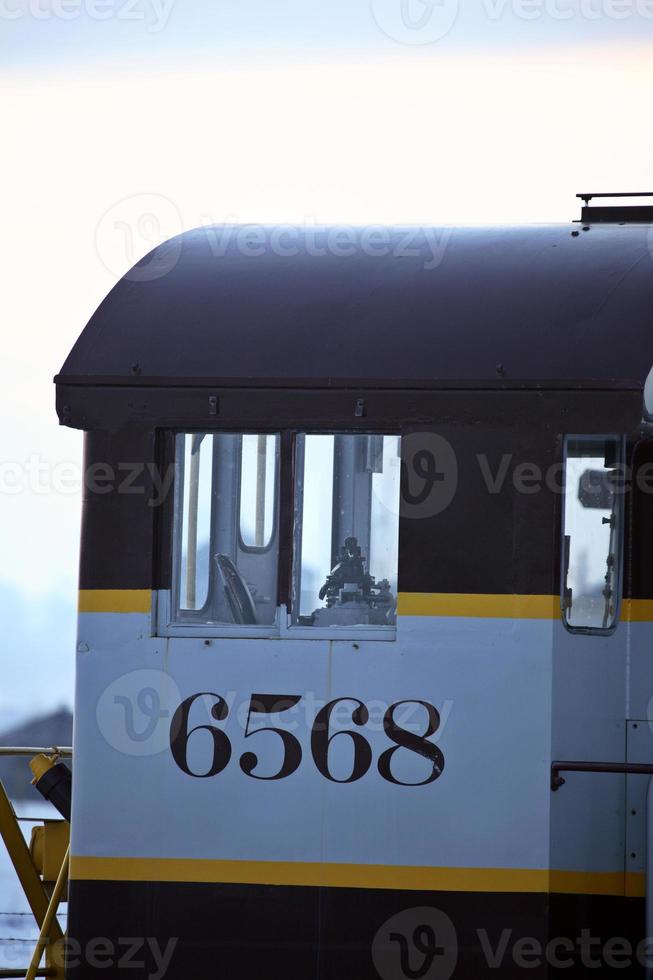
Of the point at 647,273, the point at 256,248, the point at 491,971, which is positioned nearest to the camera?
the point at 491,971

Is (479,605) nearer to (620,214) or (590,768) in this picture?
(590,768)

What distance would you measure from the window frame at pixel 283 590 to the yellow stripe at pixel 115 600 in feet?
0.17

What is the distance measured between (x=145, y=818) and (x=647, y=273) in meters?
2.86

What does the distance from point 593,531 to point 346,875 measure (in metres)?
1.61

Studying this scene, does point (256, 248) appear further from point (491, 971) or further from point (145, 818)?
point (491, 971)

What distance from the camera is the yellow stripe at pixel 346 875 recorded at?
4699mm

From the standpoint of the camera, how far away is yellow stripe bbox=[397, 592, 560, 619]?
4.74 metres

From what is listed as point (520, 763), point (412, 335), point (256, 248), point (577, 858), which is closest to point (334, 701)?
point (520, 763)

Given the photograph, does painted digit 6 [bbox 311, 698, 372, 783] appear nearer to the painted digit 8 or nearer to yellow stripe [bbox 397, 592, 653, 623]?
the painted digit 8

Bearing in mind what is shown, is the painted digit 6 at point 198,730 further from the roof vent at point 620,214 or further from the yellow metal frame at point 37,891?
the roof vent at point 620,214

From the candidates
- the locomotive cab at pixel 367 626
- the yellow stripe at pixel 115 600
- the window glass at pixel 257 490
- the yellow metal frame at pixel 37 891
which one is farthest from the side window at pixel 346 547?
the yellow metal frame at pixel 37 891

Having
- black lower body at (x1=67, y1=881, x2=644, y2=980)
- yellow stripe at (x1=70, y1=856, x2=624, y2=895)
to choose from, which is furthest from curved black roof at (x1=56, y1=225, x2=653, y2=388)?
black lower body at (x1=67, y1=881, x2=644, y2=980)

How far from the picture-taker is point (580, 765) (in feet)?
15.6

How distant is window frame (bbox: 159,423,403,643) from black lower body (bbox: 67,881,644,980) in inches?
37.3
